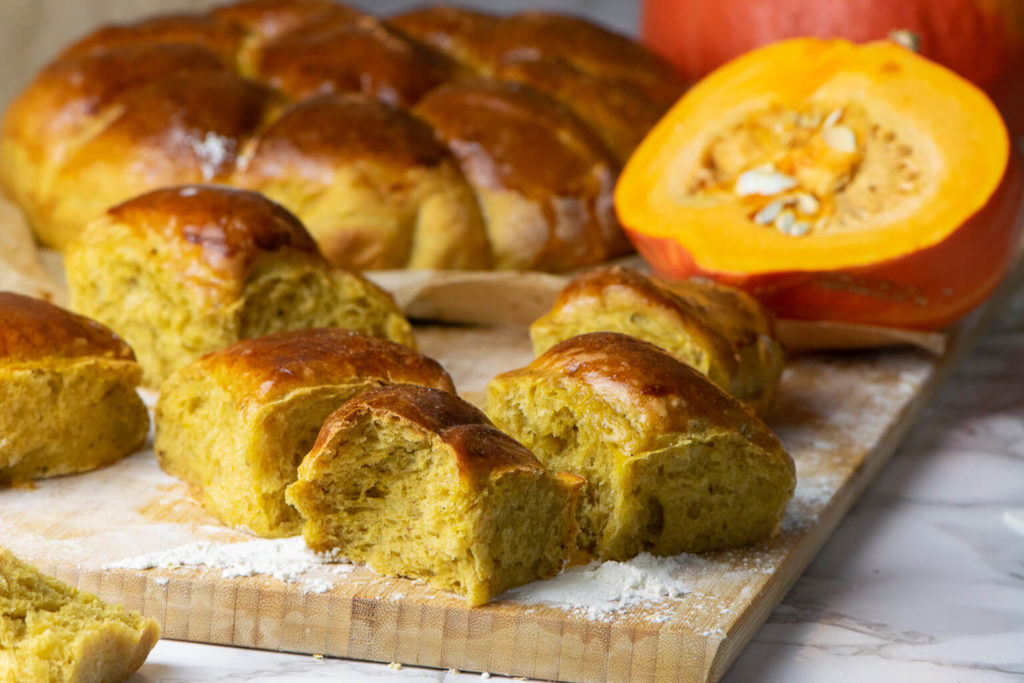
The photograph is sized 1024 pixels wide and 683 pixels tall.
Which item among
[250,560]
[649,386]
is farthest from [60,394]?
[649,386]

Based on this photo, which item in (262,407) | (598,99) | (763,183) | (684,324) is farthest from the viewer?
(598,99)

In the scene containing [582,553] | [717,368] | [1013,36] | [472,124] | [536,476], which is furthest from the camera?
[1013,36]

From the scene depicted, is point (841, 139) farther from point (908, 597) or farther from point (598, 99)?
point (908, 597)

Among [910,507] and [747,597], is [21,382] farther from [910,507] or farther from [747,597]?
[910,507]

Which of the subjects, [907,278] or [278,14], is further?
[278,14]

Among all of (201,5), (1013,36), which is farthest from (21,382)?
(201,5)

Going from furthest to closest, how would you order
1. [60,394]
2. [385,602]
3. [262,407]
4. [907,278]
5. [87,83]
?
[87,83] < [907,278] < [60,394] < [262,407] < [385,602]

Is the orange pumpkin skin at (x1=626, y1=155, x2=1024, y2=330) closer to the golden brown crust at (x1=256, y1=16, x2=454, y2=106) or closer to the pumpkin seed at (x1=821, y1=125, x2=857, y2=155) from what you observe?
the pumpkin seed at (x1=821, y1=125, x2=857, y2=155)

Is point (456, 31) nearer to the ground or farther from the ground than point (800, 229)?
farther from the ground
